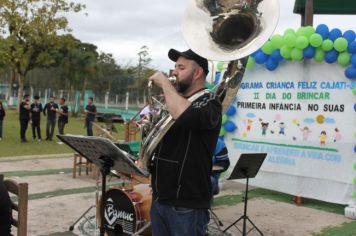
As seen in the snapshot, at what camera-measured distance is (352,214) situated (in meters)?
7.15

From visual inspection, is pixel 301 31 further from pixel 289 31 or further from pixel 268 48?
pixel 268 48

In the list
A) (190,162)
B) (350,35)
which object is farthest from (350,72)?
(190,162)

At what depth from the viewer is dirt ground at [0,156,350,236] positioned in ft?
20.5

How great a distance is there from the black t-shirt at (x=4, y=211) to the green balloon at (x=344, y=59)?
5.75 metres

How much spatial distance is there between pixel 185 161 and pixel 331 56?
211 inches

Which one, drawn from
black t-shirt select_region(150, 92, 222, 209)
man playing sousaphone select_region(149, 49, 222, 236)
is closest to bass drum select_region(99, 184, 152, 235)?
man playing sousaphone select_region(149, 49, 222, 236)

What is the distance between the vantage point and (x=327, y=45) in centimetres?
742

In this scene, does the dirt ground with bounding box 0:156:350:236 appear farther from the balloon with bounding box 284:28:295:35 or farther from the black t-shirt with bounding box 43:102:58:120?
the black t-shirt with bounding box 43:102:58:120

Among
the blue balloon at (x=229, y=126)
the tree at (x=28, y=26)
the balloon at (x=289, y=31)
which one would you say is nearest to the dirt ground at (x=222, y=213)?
the blue balloon at (x=229, y=126)

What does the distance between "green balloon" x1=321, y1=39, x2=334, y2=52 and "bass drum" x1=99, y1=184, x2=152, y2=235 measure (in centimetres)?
404

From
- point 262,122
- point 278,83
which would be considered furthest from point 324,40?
point 262,122

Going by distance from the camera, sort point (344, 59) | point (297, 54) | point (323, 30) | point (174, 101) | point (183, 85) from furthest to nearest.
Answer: point (297, 54), point (323, 30), point (344, 59), point (183, 85), point (174, 101)

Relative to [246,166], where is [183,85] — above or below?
above

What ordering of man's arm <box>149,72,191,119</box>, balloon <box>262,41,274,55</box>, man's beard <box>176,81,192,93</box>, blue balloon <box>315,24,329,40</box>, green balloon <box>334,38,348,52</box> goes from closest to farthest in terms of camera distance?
man's arm <box>149,72,191,119</box> < man's beard <box>176,81,192,93</box> < green balloon <box>334,38,348,52</box> < blue balloon <box>315,24,329,40</box> < balloon <box>262,41,274,55</box>
